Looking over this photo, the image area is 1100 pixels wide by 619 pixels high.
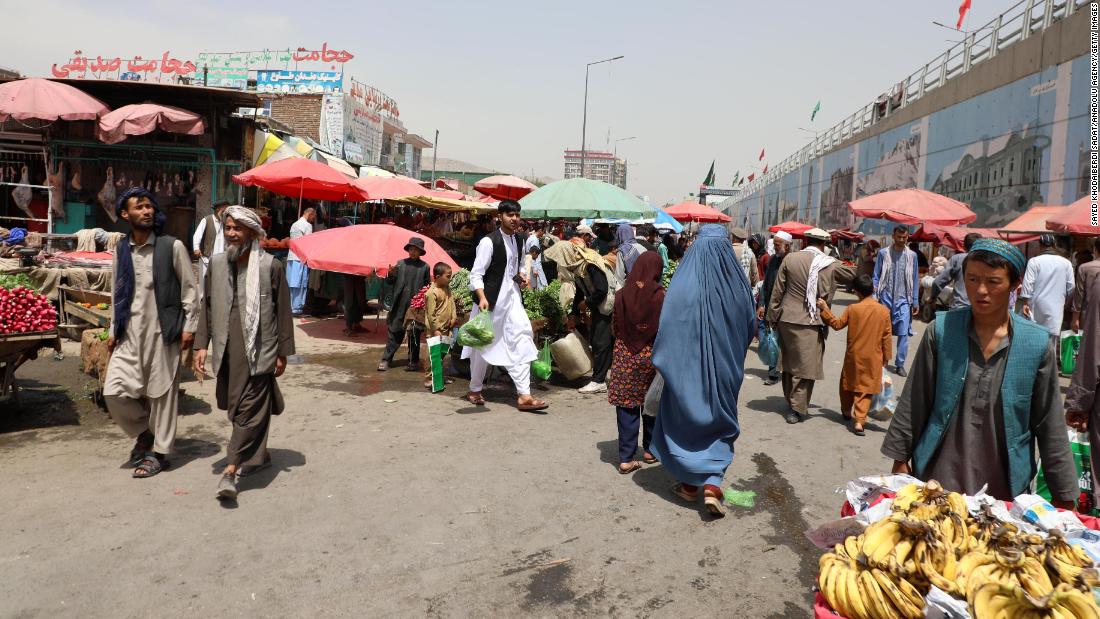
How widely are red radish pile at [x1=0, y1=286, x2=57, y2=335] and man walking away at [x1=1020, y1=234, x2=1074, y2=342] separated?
883cm

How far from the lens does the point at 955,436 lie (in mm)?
2850

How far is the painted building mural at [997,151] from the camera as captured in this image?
13227 millimetres

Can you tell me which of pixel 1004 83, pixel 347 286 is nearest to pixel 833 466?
pixel 347 286

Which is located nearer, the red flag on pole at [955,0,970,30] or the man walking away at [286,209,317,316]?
the man walking away at [286,209,317,316]

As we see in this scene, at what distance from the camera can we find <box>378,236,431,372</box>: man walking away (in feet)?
27.9

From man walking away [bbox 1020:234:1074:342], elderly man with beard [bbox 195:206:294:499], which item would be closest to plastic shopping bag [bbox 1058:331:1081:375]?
man walking away [bbox 1020:234:1074:342]

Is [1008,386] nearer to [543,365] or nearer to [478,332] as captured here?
[478,332]

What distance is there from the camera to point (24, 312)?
5.54 meters

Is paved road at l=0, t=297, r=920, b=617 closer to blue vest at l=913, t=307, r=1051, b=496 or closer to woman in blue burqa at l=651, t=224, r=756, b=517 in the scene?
woman in blue burqa at l=651, t=224, r=756, b=517

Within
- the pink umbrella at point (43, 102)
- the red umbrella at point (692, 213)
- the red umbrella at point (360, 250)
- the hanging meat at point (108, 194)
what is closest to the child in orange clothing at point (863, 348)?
the red umbrella at point (360, 250)

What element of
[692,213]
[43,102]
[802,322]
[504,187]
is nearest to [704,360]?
[802,322]

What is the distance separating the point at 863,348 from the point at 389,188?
10.1 metres

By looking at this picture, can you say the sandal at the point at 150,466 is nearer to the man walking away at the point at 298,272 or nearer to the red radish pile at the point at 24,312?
the red radish pile at the point at 24,312

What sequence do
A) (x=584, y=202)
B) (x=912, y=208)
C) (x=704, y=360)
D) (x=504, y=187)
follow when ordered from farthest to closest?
(x=504, y=187) → (x=912, y=208) → (x=584, y=202) → (x=704, y=360)
